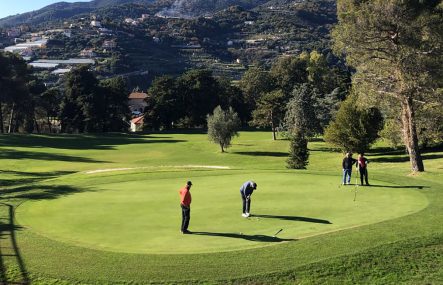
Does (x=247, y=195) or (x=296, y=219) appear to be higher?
(x=247, y=195)

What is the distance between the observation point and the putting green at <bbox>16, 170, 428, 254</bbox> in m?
14.8

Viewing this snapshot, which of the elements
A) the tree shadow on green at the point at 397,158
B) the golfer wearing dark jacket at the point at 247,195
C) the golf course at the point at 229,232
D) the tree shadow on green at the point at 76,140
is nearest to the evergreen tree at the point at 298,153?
the tree shadow on green at the point at 397,158

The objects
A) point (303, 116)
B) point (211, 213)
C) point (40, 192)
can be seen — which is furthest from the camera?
point (303, 116)

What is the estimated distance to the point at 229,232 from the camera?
15.4 m

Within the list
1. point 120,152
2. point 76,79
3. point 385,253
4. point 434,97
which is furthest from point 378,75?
point 76,79

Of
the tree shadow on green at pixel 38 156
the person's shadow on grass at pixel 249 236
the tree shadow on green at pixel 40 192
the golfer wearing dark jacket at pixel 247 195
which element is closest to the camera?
the person's shadow on grass at pixel 249 236

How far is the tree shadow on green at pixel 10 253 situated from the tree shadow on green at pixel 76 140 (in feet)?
204

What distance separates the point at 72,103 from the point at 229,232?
99217 mm

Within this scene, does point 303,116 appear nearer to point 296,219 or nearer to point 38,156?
point 38,156

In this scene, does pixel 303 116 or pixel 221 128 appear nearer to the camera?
pixel 221 128

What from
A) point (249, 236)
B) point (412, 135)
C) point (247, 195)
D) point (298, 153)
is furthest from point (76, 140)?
point (249, 236)

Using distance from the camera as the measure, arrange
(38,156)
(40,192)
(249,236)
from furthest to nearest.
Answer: (38,156)
(40,192)
(249,236)

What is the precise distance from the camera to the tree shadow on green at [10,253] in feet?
41.6

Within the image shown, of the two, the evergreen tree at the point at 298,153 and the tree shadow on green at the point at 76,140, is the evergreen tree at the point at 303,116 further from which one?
the evergreen tree at the point at 298,153
